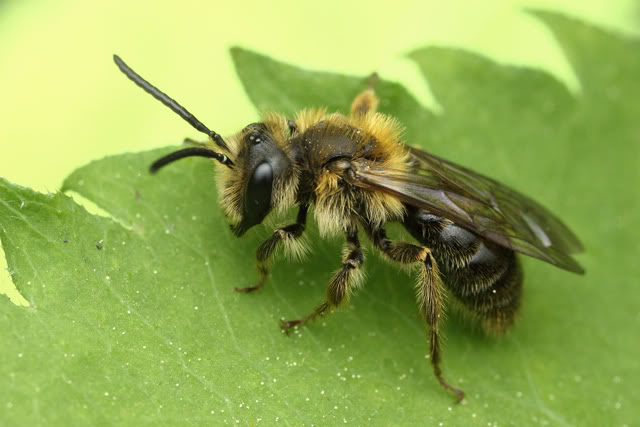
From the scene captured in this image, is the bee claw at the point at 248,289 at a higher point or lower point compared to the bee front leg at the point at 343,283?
higher

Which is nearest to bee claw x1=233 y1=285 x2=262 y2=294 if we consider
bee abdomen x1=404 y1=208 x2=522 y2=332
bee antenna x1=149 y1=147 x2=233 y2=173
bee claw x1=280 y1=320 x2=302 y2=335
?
bee claw x1=280 y1=320 x2=302 y2=335

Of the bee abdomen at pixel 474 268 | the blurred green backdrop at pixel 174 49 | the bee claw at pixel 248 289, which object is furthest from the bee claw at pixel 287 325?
the blurred green backdrop at pixel 174 49

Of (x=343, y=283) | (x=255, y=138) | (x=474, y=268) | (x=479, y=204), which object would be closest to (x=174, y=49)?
(x=255, y=138)

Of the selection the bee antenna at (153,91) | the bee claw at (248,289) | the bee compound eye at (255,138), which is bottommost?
the bee claw at (248,289)

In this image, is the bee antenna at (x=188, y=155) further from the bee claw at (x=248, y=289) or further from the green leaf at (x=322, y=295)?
the bee claw at (x=248, y=289)

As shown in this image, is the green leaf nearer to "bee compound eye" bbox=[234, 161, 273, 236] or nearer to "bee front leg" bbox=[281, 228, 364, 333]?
"bee front leg" bbox=[281, 228, 364, 333]

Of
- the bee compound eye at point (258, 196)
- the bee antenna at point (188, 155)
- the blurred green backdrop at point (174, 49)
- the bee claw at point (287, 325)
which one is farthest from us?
the blurred green backdrop at point (174, 49)

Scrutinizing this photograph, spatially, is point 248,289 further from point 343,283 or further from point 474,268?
point 474,268
